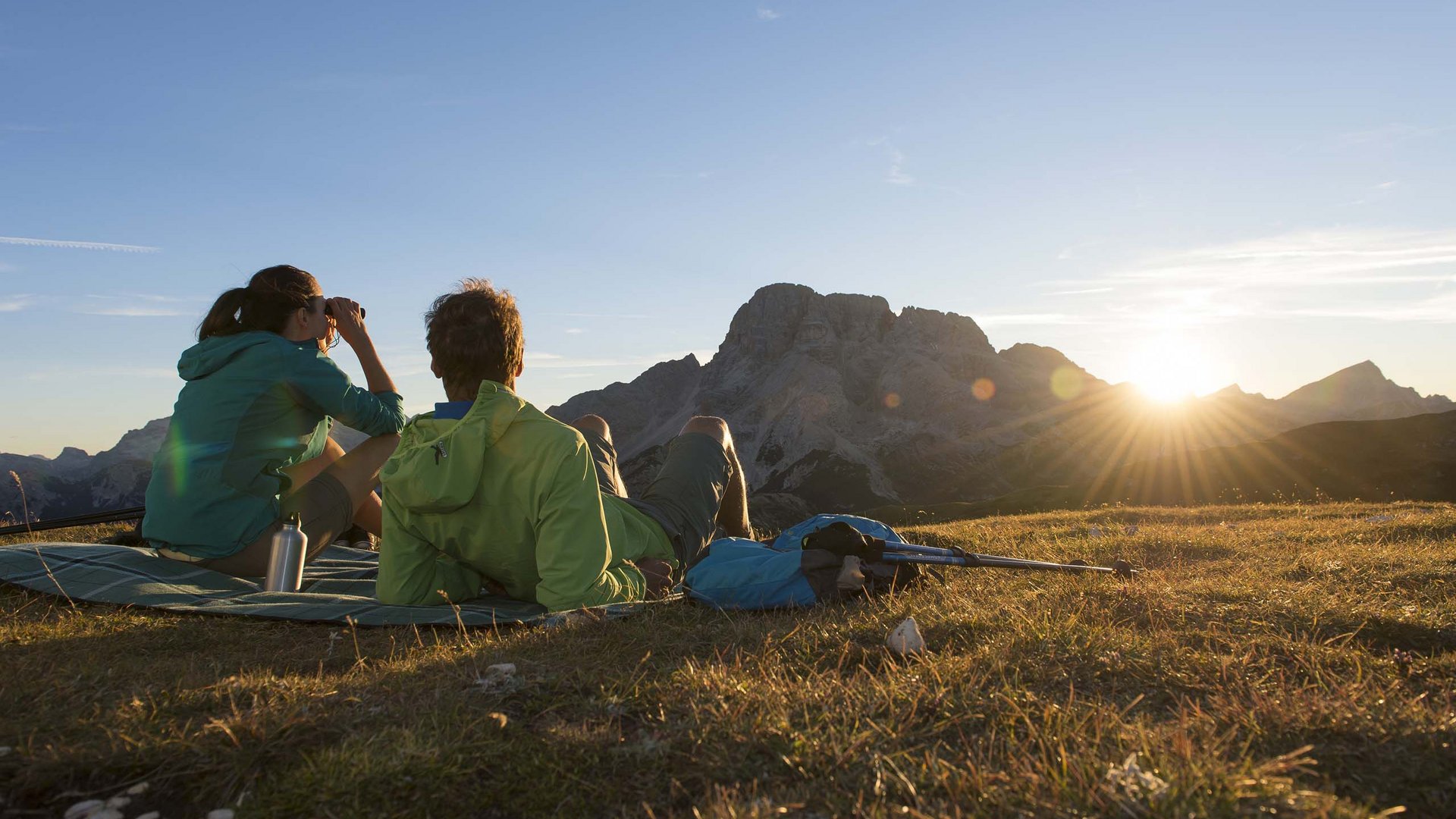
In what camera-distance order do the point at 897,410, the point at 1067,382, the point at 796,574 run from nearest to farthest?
1. the point at 796,574
2. the point at 897,410
3. the point at 1067,382

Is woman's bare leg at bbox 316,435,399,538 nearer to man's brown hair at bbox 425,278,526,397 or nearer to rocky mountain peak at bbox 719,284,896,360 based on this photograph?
man's brown hair at bbox 425,278,526,397

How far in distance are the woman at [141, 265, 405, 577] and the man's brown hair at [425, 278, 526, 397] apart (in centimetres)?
162

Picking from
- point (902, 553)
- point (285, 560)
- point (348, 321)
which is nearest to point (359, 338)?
point (348, 321)

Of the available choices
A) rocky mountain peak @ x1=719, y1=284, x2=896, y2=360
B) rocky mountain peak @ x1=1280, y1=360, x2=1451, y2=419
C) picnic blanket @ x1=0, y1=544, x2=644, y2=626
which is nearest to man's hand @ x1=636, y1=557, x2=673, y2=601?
picnic blanket @ x1=0, y1=544, x2=644, y2=626

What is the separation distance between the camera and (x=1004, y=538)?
9.15m

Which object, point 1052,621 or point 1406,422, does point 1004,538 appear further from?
point 1406,422

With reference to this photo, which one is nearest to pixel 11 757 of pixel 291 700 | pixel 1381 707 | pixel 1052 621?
pixel 291 700

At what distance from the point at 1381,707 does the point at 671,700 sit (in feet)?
8.08

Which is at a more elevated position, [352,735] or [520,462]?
[520,462]

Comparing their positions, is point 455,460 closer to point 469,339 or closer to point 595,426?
point 469,339

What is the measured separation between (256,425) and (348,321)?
1.15 metres

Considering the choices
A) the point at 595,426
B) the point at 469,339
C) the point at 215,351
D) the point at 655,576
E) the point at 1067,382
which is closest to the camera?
the point at 469,339

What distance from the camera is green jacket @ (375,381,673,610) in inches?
181

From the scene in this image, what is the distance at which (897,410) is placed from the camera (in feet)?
414
